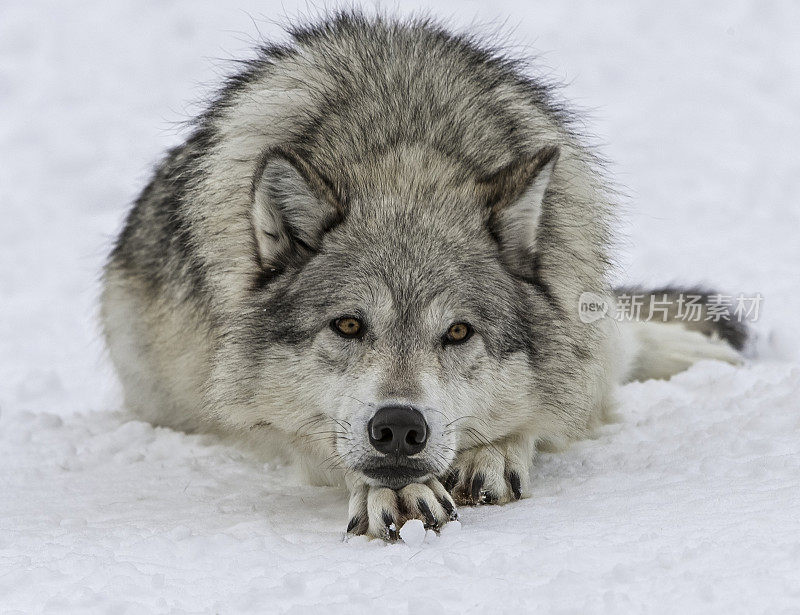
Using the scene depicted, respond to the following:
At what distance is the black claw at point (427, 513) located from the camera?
3.43 meters

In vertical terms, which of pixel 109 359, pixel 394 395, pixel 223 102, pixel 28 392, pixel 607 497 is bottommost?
pixel 28 392

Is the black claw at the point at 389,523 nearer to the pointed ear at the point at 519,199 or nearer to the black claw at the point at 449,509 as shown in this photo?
the black claw at the point at 449,509

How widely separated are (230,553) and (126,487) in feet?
4.86

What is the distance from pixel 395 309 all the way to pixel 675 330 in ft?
10.5

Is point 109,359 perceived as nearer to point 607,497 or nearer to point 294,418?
point 294,418

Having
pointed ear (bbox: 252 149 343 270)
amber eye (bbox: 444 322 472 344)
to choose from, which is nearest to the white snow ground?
amber eye (bbox: 444 322 472 344)

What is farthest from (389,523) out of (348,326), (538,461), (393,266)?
(538,461)

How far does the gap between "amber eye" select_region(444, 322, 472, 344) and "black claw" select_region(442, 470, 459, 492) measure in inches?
21.7

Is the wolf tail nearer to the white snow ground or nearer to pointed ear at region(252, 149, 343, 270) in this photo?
the white snow ground

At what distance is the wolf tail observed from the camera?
6012mm

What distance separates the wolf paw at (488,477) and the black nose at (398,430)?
0.54 metres

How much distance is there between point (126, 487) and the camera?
457cm

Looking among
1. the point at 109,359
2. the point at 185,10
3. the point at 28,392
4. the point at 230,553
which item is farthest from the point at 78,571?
the point at 185,10

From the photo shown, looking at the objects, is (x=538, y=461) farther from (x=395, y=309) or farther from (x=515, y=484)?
(x=395, y=309)
